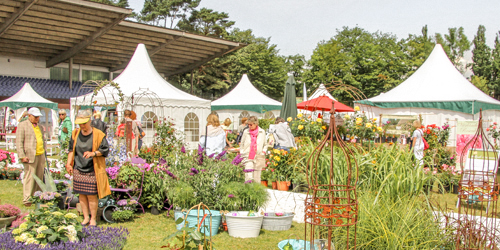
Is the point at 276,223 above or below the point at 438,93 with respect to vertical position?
below

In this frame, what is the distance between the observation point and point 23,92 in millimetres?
16406

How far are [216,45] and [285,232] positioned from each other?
18.2 metres

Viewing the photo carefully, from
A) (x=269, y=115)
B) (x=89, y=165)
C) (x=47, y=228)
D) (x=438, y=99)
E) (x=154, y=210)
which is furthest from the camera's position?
(x=269, y=115)

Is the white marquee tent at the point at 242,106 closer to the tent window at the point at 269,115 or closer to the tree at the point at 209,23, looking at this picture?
the tent window at the point at 269,115

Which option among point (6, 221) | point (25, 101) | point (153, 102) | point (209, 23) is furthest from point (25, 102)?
point (209, 23)

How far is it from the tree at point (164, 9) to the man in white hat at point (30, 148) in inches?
1643

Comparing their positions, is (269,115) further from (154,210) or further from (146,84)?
(154,210)

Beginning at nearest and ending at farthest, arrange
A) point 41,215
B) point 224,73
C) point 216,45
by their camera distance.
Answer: point 41,215
point 216,45
point 224,73

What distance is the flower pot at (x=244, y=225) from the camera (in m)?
4.25

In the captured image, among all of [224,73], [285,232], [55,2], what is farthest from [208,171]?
[224,73]

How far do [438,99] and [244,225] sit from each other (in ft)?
39.9

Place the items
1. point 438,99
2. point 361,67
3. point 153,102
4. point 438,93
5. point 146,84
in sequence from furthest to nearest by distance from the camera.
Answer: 1. point 361,67
2. point 438,93
3. point 438,99
4. point 146,84
5. point 153,102

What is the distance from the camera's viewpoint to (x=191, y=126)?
1243 centimetres

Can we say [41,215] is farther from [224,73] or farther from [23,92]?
[224,73]
